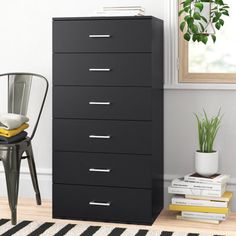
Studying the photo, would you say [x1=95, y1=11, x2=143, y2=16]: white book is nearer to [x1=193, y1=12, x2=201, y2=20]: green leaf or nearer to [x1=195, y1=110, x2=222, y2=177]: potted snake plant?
[x1=193, y1=12, x2=201, y2=20]: green leaf

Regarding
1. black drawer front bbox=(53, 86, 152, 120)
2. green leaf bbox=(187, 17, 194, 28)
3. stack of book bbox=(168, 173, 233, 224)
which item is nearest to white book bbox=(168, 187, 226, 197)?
stack of book bbox=(168, 173, 233, 224)

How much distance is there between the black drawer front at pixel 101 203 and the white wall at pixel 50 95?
471 millimetres

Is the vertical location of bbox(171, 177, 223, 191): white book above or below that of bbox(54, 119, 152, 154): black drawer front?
below

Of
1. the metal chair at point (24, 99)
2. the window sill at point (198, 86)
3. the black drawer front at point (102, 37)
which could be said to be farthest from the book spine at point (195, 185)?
the metal chair at point (24, 99)

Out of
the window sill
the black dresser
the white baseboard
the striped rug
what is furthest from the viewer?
the white baseboard

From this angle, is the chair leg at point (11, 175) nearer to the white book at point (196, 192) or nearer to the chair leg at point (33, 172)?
the chair leg at point (33, 172)

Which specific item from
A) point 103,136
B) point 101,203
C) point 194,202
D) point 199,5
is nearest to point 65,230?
point 101,203

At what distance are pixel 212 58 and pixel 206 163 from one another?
0.71 m

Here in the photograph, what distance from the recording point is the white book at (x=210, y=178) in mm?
3680

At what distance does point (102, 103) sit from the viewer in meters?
3.61

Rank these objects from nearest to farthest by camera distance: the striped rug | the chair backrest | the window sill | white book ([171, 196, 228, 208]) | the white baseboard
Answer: the striped rug, white book ([171, 196, 228, 208]), the window sill, the chair backrest, the white baseboard

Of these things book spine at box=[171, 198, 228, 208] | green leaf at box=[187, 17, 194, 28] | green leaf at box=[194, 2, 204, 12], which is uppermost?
green leaf at box=[194, 2, 204, 12]

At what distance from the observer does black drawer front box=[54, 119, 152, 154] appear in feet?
11.8

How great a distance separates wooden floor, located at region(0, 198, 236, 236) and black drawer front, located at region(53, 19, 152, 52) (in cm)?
104
